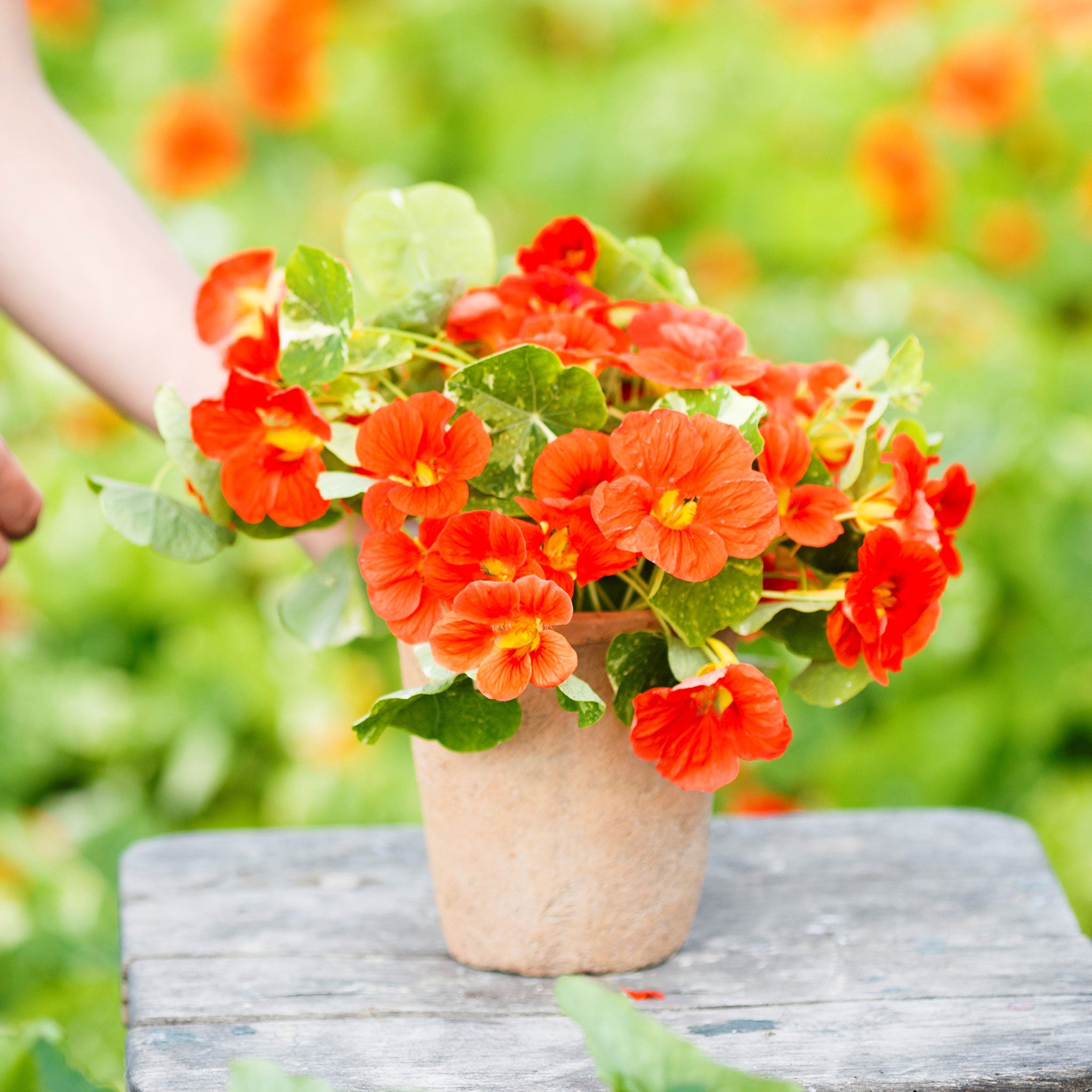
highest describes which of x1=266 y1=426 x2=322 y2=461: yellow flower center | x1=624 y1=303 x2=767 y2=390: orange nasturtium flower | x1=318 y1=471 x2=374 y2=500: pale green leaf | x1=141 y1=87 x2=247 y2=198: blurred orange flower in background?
x1=141 y1=87 x2=247 y2=198: blurred orange flower in background

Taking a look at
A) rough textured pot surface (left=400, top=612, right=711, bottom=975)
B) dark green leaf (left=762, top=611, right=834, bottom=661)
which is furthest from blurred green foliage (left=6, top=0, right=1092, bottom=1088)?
dark green leaf (left=762, top=611, right=834, bottom=661)

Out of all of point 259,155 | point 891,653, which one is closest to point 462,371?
point 891,653

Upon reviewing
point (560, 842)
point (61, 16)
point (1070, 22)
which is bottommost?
point (560, 842)

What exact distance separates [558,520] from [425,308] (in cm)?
16

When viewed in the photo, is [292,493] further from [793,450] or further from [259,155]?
[259,155]

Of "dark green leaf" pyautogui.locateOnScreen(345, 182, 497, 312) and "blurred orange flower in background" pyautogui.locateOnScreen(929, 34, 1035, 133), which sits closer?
"dark green leaf" pyautogui.locateOnScreen(345, 182, 497, 312)

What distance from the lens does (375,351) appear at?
0.69 m

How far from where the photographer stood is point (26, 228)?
0.90 meters

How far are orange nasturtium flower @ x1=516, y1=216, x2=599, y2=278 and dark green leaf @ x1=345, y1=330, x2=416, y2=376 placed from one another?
0.09 meters

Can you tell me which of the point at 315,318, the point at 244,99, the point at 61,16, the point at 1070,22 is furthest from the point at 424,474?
the point at 61,16

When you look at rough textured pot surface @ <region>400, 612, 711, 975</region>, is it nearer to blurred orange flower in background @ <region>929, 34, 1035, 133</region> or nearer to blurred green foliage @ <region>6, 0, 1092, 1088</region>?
blurred green foliage @ <region>6, 0, 1092, 1088</region>

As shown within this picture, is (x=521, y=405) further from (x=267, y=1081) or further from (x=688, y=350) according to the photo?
(x=267, y=1081)

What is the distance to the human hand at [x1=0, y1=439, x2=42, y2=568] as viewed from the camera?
0.81 meters

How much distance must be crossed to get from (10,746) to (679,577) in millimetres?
1474
